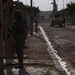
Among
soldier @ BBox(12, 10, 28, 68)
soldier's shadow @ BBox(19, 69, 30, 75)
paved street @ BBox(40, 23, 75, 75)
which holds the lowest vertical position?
paved street @ BBox(40, 23, 75, 75)

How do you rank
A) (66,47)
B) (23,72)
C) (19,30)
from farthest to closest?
(66,47), (19,30), (23,72)

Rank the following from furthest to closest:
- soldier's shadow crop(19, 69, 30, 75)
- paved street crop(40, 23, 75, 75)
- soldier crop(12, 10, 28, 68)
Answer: paved street crop(40, 23, 75, 75) < soldier crop(12, 10, 28, 68) < soldier's shadow crop(19, 69, 30, 75)

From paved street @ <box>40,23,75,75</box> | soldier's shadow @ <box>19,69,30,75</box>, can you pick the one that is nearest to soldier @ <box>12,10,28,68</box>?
soldier's shadow @ <box>19,69,30,75</box>

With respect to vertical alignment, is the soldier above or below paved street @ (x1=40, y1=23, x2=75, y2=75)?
above

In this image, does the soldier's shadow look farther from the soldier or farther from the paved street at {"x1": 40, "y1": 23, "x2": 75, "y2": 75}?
the paved street at {"x1": 40, "y1": 23, "x2": 75, "y2": 75}

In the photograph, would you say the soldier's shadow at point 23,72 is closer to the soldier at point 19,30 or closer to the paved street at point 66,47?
the soldier at point 19,30

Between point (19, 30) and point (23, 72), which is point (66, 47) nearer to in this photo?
point (19, 30)

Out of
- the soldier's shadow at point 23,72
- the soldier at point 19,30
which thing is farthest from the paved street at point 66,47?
the soldier at point 19,30

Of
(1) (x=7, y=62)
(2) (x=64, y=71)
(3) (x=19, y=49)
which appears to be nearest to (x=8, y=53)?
(1) (x=7, y=62)

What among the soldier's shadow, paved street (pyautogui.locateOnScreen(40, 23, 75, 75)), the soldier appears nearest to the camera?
the soldier's shadow

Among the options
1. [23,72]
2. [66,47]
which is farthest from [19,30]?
[66,47]

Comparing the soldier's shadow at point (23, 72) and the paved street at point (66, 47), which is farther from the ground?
the soldier's shadow at point (23, 72)

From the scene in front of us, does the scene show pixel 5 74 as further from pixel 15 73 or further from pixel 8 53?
pixel 8 53

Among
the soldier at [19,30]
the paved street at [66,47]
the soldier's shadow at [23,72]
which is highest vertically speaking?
the soldier at [19,30]
